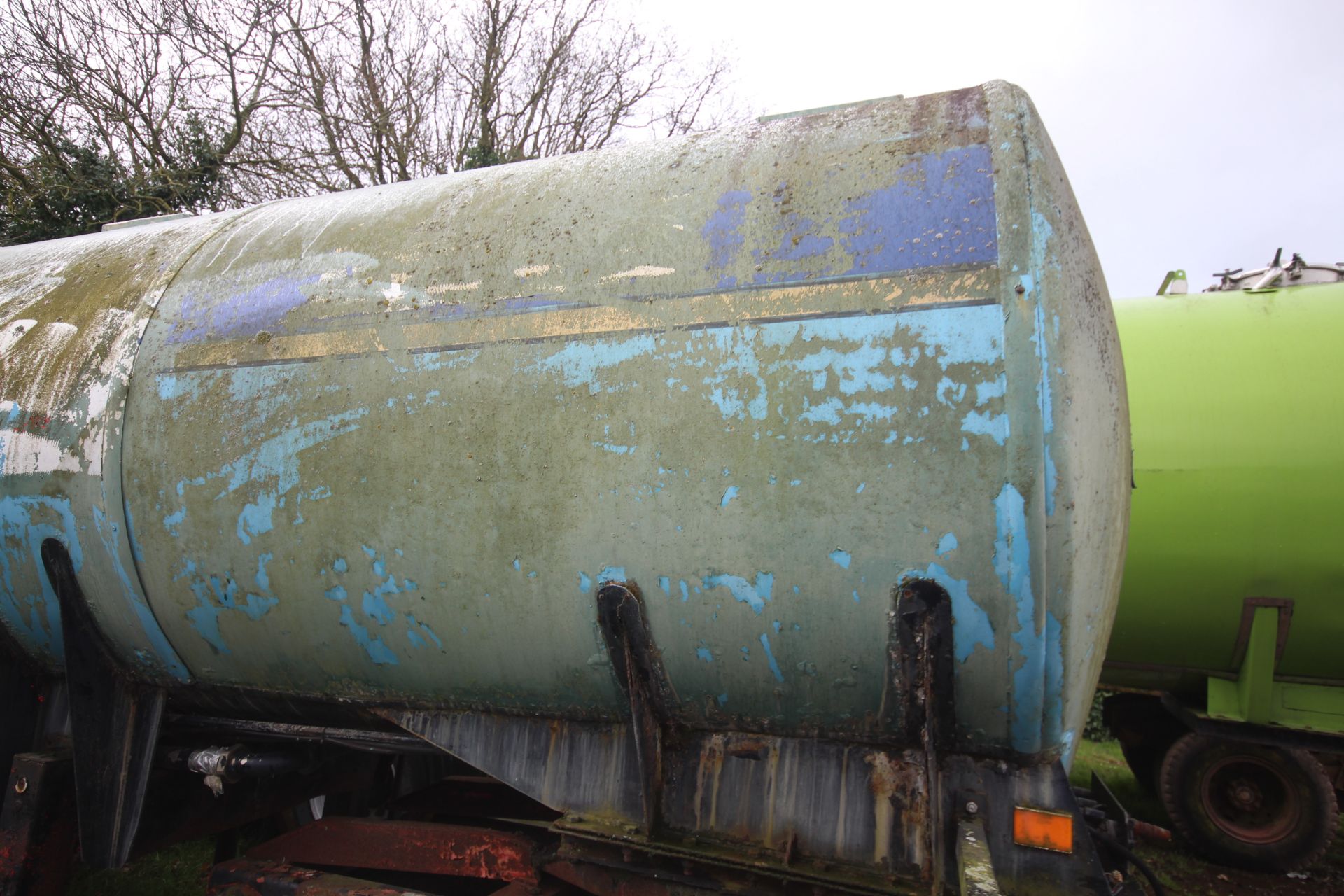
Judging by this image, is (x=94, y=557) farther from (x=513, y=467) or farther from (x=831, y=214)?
(x=831, y=214)

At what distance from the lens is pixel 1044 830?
187cm

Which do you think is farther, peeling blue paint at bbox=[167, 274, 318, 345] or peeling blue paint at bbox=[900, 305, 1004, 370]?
peeling blue paint at bbox=[167, 274, 318, 345]

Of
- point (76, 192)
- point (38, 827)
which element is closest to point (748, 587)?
point (38, 827)

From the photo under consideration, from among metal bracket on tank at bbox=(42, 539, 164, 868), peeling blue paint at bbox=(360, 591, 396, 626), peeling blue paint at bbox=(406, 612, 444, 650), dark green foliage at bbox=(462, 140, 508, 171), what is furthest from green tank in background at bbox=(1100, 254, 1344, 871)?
dark green foliage at bbox=(462, 140, 508, 171)

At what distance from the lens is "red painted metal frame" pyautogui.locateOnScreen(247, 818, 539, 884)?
2.62 m

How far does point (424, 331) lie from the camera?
222cm

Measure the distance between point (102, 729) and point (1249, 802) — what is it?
5.80m

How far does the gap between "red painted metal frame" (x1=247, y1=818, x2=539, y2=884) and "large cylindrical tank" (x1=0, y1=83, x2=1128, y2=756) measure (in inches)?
24.6

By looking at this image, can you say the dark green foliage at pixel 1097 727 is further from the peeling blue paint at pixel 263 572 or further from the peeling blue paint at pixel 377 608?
the peeling blue paint at pixel 263 572

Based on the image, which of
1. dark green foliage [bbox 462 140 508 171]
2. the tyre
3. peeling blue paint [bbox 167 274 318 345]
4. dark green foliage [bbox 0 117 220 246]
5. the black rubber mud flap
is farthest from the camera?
dark green foliage [bbox 462 140 508 171]

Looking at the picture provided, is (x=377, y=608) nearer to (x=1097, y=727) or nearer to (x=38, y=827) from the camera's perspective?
(x=38, y=827)

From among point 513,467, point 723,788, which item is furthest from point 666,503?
point 723,788

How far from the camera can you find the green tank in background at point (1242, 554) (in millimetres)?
4141

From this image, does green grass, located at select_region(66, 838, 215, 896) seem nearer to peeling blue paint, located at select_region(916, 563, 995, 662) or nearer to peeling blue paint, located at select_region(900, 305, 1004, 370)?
peeling blue paint, located at select_region(916, 563, 995, 662)
